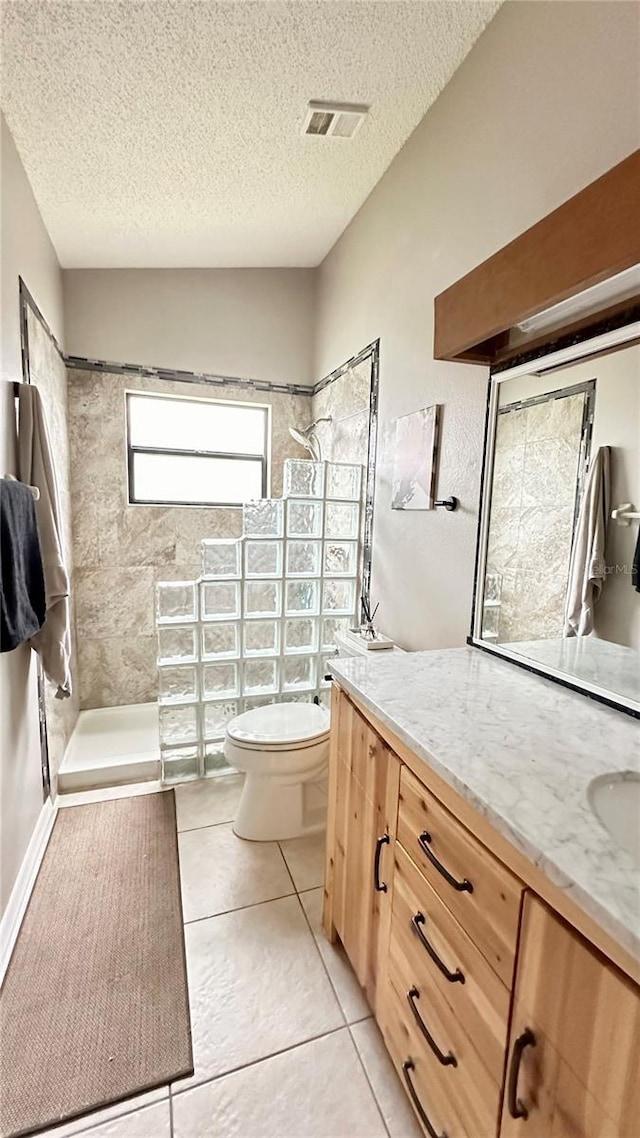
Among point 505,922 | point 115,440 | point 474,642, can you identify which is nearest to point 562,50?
point 474,642

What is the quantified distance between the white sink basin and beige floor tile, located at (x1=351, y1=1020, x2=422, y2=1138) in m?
0.85

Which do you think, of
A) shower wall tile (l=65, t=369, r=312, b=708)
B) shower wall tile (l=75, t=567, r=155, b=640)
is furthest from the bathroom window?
shower wall tile (l=75, t=567, r=155, b=640)

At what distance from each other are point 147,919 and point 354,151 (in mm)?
2834

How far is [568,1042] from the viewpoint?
1.88 ft

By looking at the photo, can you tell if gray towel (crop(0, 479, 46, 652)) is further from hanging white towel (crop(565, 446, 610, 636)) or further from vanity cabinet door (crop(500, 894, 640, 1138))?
hanging white towel (crop(565, 446, 610, 636))

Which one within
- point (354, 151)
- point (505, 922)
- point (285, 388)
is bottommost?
point (505, 922)

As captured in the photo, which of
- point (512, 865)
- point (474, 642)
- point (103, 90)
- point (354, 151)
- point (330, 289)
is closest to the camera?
point (512, 865)

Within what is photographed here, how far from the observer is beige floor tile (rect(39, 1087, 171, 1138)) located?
38.8 inches

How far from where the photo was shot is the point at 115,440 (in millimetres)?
2705

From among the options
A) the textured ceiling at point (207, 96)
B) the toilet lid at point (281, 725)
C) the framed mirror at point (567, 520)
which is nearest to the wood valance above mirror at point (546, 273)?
the framed mirror at point (567, 520)

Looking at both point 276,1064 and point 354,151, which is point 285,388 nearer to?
point 354,151

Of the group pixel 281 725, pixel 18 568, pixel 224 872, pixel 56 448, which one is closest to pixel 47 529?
pixel 18 568

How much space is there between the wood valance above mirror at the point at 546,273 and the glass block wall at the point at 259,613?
108 cm

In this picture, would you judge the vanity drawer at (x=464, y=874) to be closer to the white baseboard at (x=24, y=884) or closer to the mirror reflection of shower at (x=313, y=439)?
the white baseboard at (x=24, y=884)
